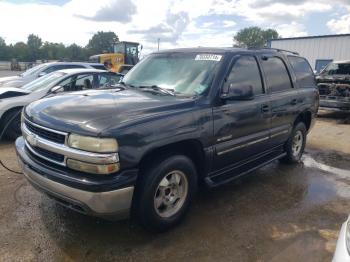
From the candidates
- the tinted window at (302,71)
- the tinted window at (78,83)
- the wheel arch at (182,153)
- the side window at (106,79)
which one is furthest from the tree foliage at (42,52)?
the wheel arch at (182,153)

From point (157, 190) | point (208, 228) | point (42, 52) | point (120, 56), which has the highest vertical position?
point (42, 52)

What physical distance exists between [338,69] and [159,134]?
10.7 m

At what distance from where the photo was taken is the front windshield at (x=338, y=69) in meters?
11.6

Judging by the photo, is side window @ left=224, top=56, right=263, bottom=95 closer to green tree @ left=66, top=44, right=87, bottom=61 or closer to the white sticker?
the white sticker

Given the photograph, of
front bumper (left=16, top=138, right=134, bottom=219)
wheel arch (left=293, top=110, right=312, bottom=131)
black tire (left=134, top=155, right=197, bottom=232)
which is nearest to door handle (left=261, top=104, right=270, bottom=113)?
wheel arch (left=293, top=110, right=312, bottom=131)

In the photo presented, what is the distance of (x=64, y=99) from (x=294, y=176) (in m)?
3.75

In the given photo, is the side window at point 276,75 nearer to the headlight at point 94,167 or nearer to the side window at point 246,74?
the side window at point 246,74

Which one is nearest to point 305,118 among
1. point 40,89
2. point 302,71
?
point 302,71

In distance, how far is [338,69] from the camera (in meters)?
11.8

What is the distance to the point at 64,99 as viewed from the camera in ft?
11.7

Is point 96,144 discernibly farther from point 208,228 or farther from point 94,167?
point 208,228

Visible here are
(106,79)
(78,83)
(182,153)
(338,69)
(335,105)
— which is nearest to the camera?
(182,153)

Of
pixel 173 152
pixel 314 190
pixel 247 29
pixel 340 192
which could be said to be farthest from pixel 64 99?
pixel 247 29

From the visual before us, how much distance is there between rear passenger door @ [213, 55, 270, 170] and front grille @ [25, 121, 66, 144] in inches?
64.3
